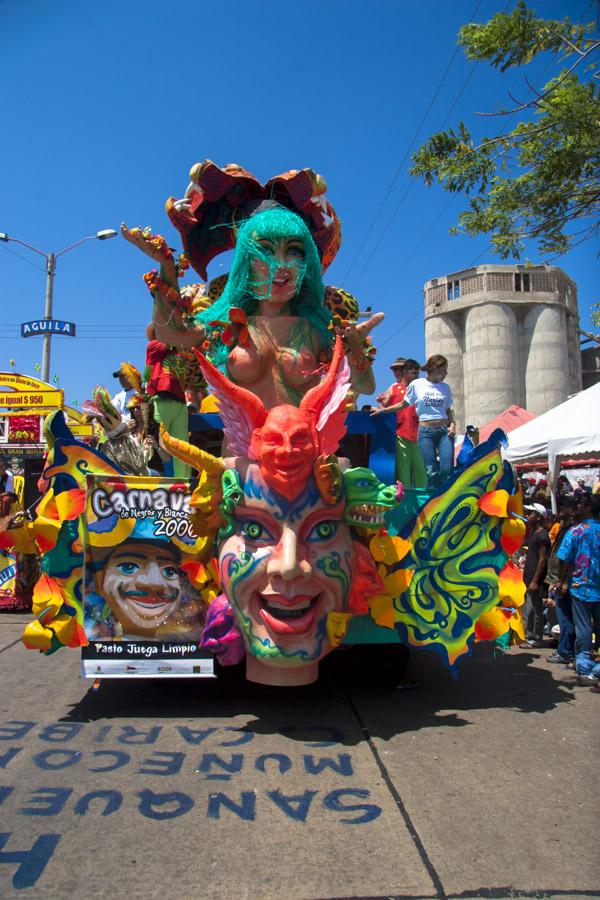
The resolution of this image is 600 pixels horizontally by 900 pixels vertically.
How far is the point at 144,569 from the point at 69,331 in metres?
15.1

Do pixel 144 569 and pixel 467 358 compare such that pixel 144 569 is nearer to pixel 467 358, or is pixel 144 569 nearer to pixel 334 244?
pixel 334 244

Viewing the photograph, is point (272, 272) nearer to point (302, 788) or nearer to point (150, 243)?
point (150, 243)

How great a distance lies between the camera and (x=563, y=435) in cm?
1048

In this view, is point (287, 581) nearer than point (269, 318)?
Yes

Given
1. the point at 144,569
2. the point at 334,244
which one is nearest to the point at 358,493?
the point at 144,569

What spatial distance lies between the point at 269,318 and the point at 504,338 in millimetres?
33106

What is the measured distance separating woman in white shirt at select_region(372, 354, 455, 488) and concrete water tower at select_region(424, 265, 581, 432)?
99.0ft

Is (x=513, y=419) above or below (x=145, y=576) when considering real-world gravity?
above

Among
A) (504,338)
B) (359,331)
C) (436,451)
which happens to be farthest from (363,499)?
(504,338)

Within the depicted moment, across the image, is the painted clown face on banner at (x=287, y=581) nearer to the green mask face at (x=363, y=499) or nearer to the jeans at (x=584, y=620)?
the green mask face at (x=363, y=499)

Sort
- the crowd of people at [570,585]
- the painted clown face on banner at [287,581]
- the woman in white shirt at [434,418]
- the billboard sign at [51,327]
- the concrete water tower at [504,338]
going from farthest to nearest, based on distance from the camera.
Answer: the concrete water tower at [504,338] < the billboard sign at [51,327] < the woman in white shirt at [434,418] < the crowd of people at [570,585] < the painted clown face on banner at [287,581]

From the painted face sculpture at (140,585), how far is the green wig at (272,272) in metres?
1.54

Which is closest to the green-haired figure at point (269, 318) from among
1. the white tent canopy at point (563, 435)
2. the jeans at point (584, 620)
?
the jeans at point (584, 620)

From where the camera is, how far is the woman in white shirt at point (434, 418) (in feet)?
20.3
